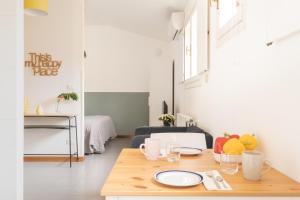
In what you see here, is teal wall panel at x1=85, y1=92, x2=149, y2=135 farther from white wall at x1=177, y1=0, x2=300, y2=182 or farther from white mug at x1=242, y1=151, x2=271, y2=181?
white mug at x1=242, y1=151, x2=271, y2=181

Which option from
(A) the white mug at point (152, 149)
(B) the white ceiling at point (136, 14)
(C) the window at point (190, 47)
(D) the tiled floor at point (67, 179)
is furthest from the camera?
(B) the white ceiling at point (136, 14)

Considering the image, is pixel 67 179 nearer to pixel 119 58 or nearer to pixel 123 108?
pixel 123 108

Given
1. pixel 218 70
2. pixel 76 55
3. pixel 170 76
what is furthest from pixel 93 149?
pixel 218 70

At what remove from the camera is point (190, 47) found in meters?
4.50

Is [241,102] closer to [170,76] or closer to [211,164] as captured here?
[211,164]

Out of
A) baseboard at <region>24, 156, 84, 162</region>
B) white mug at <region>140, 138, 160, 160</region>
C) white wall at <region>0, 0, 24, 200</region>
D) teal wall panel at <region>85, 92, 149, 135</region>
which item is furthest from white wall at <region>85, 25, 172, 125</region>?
white mug at <region>140, 138, 160, 160</region>

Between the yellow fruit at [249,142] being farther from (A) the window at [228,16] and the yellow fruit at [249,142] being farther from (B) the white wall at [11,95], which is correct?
(B) the white wall at [11,95]

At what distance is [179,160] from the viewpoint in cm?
147

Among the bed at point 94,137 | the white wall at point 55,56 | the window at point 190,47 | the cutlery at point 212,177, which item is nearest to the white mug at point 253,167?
the cutlery at point 212,177

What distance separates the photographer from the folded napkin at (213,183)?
40.2 inches

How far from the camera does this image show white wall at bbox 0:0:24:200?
171 centimetres

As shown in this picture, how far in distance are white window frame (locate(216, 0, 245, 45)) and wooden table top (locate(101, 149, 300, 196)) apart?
100 centimetres

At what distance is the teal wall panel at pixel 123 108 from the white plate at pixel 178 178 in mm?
6068

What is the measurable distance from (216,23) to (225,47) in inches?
16.3
